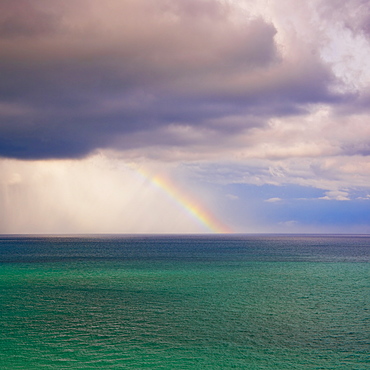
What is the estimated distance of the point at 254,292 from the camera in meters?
56.1

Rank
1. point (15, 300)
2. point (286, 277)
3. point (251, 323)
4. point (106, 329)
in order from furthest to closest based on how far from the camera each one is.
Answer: point (286, 277), point (15, 300), point (251, 323), point (106, 329)

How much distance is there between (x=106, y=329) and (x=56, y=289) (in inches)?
941

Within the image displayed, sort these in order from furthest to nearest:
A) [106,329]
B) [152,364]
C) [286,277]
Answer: [286,277] → [106,329] → [152,364]

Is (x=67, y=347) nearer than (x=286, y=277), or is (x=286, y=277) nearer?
(x=67, y=347)

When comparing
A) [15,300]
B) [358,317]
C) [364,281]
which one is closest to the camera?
[358,317]

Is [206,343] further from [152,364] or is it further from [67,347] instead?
[67,347]

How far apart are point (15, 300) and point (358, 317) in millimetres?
37832

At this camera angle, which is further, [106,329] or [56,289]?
[56,289]

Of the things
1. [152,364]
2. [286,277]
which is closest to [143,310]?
[152,364]

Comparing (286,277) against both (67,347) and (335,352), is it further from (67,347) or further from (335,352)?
(67,347)

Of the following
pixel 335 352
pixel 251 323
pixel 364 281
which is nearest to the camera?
pixel 335 352

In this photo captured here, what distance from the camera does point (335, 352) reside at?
3008cm

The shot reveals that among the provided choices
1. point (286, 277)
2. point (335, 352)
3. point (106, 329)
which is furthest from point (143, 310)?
point (286, 277)

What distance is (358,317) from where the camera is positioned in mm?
41188
